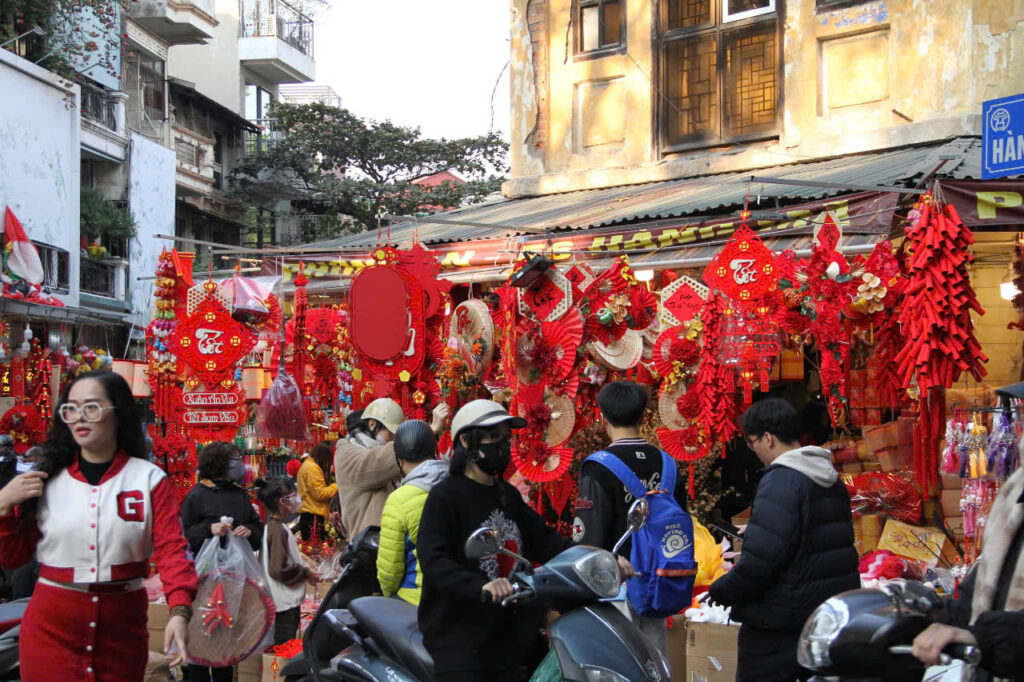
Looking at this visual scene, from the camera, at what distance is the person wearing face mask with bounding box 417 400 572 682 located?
425 centimetres


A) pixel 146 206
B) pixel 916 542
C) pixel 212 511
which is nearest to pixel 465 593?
pixel 212 511

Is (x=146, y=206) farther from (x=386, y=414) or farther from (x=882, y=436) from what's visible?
(x=882, y=436)

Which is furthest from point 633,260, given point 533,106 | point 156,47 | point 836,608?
point 156,47

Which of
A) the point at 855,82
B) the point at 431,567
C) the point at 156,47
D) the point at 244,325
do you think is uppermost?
the point at 156,47

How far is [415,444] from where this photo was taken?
539cm

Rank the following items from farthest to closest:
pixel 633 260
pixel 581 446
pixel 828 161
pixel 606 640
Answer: pixel 828 161 < pixel 581 446 < pixel 633 260 < pixel 606 640

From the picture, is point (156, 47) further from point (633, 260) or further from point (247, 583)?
point (247, 583)

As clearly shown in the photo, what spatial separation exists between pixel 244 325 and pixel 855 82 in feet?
18.8

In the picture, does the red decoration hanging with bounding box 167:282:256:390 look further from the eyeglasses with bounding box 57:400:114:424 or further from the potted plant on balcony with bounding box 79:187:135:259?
the potted plant on balcony with bounding box 79:187:135:259

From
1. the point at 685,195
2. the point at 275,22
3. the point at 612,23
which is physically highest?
the point at 275,22

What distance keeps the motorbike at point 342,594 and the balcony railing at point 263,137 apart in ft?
75.0

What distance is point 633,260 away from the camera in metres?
8.34

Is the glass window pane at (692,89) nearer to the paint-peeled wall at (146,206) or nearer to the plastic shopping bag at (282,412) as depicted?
the plastic shopping bag at (282,412)

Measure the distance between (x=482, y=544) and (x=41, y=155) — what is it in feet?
55.1
